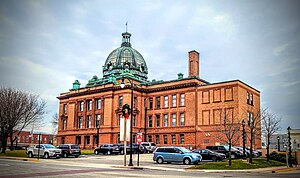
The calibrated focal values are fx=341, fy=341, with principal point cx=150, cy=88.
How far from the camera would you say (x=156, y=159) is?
34750 mm

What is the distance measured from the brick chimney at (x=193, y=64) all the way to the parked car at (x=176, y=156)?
3367 centimetres

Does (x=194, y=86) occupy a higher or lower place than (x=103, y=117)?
higher

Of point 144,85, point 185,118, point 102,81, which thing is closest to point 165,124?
point 185,118

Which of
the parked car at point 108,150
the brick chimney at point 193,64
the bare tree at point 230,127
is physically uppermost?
the brick chimney at point 193,64

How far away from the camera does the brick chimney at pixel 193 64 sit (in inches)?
2608

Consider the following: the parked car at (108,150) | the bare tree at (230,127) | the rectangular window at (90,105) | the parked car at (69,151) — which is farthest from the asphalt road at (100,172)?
the rectangular window at (90,105)

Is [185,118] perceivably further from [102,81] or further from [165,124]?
[102,81]

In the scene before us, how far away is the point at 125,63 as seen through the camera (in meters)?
76.2

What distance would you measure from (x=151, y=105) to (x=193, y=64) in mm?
12390

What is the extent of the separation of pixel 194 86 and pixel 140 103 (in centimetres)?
1262

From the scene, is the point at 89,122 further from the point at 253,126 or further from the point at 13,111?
the point at 253,126

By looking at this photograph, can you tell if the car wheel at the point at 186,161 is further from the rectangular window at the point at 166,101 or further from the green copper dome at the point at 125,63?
the green copper dome at the point at 125,63

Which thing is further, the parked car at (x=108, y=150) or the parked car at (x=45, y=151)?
the parked car at (x=108, y=150)

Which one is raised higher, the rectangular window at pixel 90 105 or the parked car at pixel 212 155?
the rectangular window at pixel 90 105
